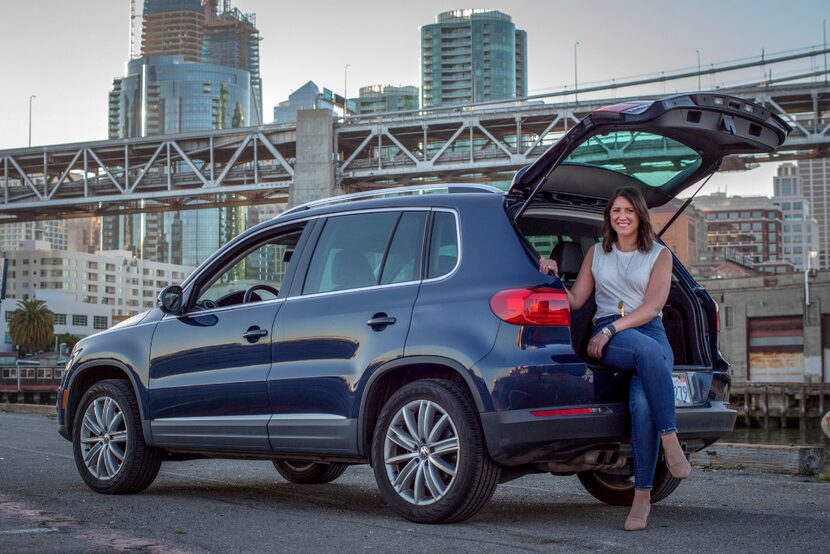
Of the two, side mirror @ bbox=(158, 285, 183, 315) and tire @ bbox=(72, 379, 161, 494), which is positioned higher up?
side mirror @ bbox=(158, 285, 183, 315)

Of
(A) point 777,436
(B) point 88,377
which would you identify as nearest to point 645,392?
(B) point 88,377

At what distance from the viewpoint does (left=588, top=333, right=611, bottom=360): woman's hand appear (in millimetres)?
6082

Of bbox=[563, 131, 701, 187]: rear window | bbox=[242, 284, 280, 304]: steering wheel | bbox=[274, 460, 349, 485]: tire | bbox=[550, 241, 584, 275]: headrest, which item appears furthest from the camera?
bbox=[274, 460, 349, 485]: tire

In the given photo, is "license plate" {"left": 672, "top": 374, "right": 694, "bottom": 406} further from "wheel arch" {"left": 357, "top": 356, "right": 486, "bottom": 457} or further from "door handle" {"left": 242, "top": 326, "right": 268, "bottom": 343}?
"door handle" {"left": 242, "top": 326, "right": 268, "bottom": 343}

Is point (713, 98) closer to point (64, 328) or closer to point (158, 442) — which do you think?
point (158, 442)

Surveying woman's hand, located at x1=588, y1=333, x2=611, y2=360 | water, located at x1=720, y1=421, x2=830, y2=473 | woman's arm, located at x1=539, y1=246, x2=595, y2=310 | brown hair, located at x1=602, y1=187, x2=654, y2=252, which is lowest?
water, located at x1=720, y1=421, x2=830, y2=473

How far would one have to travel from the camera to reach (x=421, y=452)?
628 cm

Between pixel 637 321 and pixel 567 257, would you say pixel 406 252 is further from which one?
pixel 637 321

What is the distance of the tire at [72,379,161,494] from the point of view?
801 centimetres

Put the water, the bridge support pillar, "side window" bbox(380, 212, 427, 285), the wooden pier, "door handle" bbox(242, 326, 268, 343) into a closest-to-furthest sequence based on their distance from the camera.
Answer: "side window" bbox(380, 212, 427, 285)
"door handle" bbox(242, 326, 268, 343)
the water
the wooden pier
the bridge support pillar

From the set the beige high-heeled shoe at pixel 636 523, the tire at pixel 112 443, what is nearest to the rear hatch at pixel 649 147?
the beige high-heeled shoe at pixel 636 523

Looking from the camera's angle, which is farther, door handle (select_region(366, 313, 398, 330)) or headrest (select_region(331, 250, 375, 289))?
headrest (select_region(331, 250, 375, 289))

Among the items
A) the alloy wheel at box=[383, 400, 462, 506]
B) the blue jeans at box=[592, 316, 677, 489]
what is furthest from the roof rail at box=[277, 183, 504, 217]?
the alloy wheel at box=[383, 400, 462, 506]

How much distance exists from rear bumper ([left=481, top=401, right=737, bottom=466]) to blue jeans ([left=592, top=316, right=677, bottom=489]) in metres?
0.10
